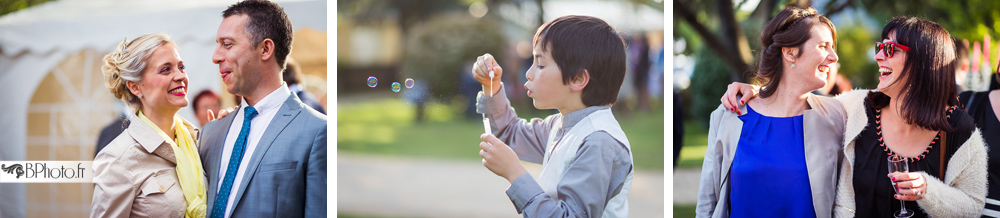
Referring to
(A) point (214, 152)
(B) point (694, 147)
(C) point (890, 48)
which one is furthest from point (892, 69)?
(B) point (694, 147)

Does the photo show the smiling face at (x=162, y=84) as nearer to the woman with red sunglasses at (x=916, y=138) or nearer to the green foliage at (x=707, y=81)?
the woman with red sunglasses at (x=916, y=138)

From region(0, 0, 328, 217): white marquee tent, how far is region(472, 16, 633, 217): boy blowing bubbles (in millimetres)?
1940

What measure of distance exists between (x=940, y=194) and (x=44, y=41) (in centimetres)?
466

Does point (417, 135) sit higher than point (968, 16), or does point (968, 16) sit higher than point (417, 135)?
point (968, 16)

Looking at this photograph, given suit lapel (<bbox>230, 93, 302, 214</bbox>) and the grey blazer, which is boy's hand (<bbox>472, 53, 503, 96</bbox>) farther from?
the grey blazer

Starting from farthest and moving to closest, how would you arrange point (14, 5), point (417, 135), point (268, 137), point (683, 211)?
1. point (417, 135)
2. point (683, 211)
3. point (14, 5)
4. point (268, 137)

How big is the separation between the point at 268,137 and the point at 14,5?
2422mm

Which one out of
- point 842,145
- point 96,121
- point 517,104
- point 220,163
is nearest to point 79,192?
point 96,121

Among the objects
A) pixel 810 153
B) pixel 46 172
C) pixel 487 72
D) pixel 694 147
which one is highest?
pixel 487 72

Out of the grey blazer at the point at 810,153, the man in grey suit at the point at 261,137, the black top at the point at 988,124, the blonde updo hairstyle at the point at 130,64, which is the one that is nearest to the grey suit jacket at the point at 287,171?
the man in grey suit at the point at 261,137

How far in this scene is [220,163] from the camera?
3.22 m

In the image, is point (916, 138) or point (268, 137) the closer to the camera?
point (916, 138)

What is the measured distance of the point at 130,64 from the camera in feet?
10.7

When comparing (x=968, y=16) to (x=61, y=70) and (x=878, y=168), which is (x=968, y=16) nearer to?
(x=878, y=168)
